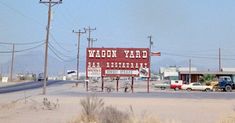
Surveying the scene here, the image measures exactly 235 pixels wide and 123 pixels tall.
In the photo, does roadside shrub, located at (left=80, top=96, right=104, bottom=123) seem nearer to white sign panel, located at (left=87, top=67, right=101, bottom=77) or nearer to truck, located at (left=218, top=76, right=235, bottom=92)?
white sign panel, located at (left=87, top=67, right=101, bottom=77)

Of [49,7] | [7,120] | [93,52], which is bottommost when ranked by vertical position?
[7,120]

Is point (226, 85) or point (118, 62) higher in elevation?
point (118, 62)

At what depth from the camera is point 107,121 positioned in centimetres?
1631

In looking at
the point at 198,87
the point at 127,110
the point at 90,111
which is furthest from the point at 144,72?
the point at 90,111

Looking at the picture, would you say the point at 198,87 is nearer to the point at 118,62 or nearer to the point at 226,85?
the point at 226,85

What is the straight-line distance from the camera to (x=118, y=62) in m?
59.6

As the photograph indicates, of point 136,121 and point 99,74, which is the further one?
point 99,74

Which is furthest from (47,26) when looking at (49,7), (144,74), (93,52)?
(144,74)

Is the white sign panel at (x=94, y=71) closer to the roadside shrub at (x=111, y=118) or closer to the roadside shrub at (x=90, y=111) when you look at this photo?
the roadside shrub at (x=90, y=111)

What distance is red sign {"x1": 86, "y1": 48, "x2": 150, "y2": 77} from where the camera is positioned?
59.2m

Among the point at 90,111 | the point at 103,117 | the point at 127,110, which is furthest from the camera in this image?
the point at 127,110

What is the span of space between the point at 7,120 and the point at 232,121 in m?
9.61

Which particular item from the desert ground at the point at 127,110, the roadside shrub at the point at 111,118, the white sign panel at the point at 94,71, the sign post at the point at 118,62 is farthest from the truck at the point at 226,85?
the roadside shrub at the point at 111,118

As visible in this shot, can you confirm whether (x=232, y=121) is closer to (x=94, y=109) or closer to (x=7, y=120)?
(x=94, y=109)
